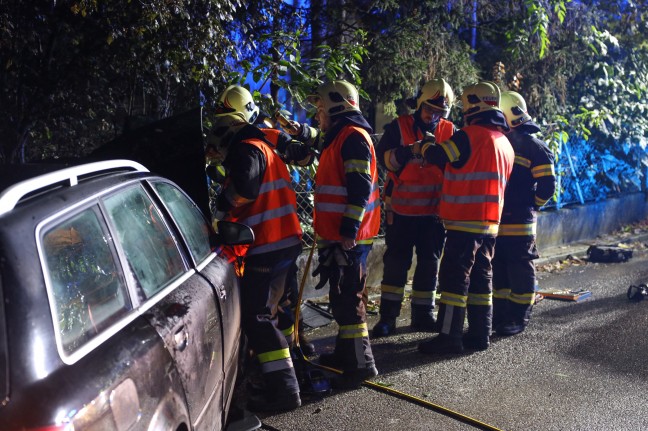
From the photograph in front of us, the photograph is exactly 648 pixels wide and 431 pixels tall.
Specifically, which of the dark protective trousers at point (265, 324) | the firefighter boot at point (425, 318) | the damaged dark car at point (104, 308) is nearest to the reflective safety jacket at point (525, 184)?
the firefighter boot at point (425, 318)

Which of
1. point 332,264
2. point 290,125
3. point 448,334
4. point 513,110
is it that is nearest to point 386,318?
point 448,334

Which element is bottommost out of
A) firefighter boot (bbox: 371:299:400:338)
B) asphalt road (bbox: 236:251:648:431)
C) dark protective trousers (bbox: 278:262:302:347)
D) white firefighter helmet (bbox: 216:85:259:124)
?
asphalt road (bbox: 236:251:648:431)

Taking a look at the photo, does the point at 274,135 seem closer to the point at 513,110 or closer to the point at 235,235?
the point at 235,235

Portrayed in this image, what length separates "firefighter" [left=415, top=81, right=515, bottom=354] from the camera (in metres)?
5.60

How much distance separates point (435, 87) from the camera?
585cm

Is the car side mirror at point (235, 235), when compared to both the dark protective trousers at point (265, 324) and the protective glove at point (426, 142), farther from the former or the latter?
the protective glove at point (426, 142)

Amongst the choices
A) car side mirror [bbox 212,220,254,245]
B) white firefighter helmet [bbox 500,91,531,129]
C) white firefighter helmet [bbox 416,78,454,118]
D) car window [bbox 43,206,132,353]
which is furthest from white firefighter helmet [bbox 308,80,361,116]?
car window [bbox 43,206,132,353]

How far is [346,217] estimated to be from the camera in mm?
4770

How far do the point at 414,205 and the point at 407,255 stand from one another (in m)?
0.44

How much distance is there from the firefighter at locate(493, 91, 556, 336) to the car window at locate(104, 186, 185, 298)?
373 centimetres

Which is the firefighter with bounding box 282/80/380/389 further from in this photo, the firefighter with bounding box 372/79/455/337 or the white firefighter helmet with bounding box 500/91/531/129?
the white firefighter helmet with bounding box 500/91/531/129

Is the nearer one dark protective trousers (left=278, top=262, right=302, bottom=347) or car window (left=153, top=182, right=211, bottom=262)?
car window (left=153, top=182, right=211, bottom=262)

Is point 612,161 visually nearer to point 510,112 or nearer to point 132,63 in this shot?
point 510,112

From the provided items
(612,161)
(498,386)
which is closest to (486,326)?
(498,386)
